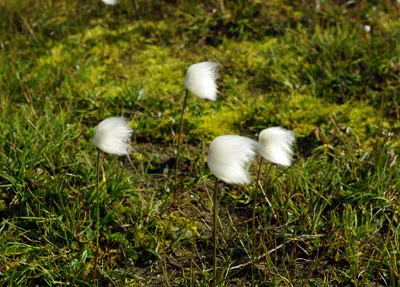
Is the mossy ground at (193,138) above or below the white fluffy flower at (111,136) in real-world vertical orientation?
below

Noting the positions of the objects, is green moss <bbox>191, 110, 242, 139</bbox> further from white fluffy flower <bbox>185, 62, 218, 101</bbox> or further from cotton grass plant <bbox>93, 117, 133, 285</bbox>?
cotton grass plant <bbox>93, 117, 133, 285</bbox>

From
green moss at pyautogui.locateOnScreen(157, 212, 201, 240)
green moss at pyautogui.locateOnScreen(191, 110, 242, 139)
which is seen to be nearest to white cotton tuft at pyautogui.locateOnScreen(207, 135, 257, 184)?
green moss at pyautogui.locateOnScreen(157, 212, 201, 240)

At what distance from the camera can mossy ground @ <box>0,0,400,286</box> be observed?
292 cm

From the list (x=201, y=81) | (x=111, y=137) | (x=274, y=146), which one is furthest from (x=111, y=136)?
(x=274, y=146)

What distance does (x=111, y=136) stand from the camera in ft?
8.09

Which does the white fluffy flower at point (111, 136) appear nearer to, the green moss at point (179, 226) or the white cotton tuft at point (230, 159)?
the white cotton tuft at point (230, 159)

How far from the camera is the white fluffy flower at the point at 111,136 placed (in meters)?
2.46

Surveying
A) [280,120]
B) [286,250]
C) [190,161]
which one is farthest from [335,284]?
[280,120]

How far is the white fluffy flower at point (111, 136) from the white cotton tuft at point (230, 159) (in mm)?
485

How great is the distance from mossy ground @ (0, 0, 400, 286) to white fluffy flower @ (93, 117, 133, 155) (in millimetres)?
621

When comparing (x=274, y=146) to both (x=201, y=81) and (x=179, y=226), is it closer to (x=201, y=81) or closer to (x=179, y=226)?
(x=201, y=81)

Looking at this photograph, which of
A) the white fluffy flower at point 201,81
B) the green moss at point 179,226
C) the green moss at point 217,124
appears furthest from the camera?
the green moss at point 217,124

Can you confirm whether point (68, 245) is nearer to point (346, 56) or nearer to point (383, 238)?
point (383, 238)

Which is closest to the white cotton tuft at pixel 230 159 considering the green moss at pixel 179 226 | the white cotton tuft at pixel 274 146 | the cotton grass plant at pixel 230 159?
the cotton grass plant at pixel 230 159
